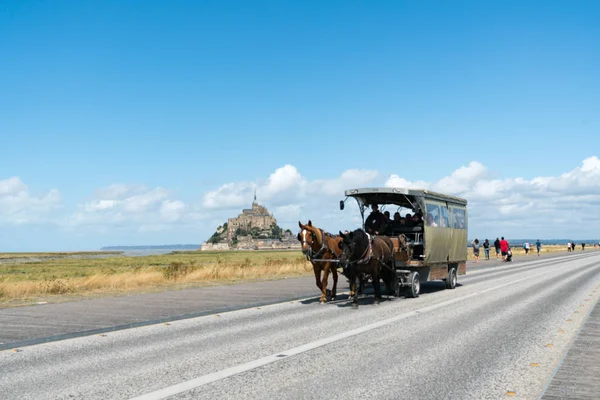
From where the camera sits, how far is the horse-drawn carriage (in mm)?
15656

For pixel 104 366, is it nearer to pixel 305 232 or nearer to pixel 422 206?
pixel 305 232

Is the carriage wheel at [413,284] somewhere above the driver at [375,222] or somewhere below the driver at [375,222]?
below

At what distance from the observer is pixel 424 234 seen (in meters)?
18.3

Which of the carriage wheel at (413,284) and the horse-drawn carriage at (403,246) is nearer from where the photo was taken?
the horse-drawn carriage at (403,246)

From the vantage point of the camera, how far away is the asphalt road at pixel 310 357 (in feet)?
21.7

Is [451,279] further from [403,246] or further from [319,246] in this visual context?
[319,246]

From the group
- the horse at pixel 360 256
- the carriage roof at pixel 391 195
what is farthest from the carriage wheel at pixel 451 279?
the horse at pixel 360 256

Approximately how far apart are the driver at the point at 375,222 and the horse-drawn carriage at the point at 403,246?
0.45 ft

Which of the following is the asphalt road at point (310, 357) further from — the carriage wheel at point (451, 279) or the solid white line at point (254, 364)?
the carriage wheel at point (451, 279)

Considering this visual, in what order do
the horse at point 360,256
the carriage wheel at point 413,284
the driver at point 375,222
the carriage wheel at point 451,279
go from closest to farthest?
the horse at point 360,256 < the carriage wheel at point 413,284 < the driver at point 375,222 < the carriage wheel at point 451,279

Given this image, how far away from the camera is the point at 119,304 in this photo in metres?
16.0

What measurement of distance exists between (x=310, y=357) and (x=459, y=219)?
14975 millimetres

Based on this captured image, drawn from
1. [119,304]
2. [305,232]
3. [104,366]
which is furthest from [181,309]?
[104,366]

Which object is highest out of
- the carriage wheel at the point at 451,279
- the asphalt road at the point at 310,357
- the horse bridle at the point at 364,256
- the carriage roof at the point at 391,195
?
the carriage roof at the point at 391,195
